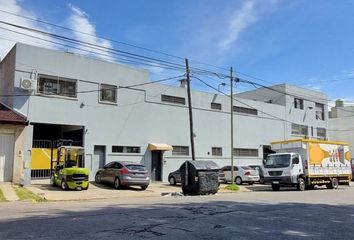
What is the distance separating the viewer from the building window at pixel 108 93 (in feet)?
92.9

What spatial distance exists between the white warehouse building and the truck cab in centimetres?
789

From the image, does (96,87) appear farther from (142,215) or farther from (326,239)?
(326,239)

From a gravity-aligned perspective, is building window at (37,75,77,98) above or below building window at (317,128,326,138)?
above

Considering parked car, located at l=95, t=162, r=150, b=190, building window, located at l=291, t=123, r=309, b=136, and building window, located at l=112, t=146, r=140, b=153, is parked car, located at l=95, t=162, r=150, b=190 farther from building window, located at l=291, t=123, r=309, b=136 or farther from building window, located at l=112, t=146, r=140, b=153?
building window, located at l=291, t=123, r=309, b=136

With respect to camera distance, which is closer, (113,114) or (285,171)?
(285,171)

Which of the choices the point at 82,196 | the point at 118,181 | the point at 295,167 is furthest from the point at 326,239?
the point at 295,167

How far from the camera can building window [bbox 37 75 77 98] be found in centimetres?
2557

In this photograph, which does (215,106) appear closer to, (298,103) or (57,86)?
(298,103)

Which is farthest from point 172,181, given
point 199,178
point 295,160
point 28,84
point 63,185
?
point 28,84

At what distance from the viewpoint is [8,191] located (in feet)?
65.9

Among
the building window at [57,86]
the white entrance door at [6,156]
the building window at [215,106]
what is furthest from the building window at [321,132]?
the white entrance door at [6,156]

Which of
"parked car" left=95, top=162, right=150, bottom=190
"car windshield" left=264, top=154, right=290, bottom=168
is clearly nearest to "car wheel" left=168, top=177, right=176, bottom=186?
"parked car" left=95, top=162, right=150, bottom=190

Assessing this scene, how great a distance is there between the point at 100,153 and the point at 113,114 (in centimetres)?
292

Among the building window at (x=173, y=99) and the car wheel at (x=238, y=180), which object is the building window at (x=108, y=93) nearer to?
the building window at (x=173, y=99)
